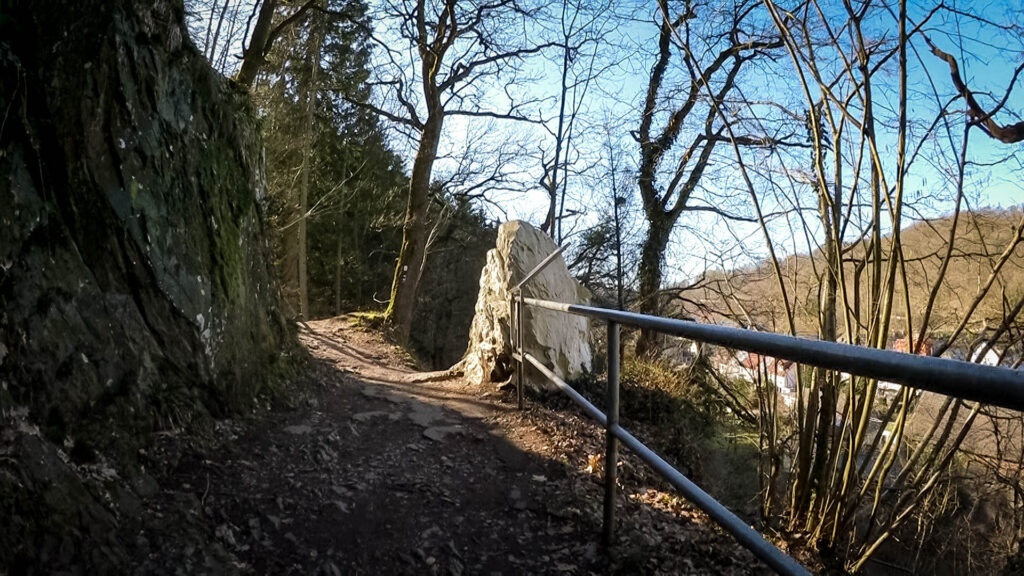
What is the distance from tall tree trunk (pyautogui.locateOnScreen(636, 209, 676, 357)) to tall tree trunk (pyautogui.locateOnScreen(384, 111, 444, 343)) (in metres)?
4.42

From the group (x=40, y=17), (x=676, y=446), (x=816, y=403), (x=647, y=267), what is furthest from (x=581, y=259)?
(x=40, y=17)

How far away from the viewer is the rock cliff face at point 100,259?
193 centimetres

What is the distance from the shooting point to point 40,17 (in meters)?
2.53

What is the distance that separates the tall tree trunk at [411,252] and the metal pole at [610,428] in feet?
29.3

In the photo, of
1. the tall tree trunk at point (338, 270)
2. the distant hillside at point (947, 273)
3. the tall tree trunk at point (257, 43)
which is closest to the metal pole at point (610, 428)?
the distant hillside at point (947, 273)

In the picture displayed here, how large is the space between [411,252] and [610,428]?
931cm

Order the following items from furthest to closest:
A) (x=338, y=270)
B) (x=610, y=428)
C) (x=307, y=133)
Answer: (x=338, y=270) < (x=307, y=133) < (x=610, y=428)

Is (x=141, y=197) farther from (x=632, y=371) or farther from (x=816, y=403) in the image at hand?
(x=632, y=371)

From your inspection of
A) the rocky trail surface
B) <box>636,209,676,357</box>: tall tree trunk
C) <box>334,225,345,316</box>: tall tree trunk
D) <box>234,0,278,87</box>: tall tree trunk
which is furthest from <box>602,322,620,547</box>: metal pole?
<box>334,225,345,316</box>: tall tree trunk

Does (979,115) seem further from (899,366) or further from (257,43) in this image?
(257,43)

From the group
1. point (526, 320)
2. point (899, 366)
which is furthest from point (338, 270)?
point (899, 366)

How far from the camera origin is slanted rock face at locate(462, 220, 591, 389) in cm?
521

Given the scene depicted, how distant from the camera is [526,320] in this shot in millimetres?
5133

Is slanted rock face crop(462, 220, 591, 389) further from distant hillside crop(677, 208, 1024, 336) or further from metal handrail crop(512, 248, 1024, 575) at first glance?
metal handrail crop(512, 248, 1024, 575)
